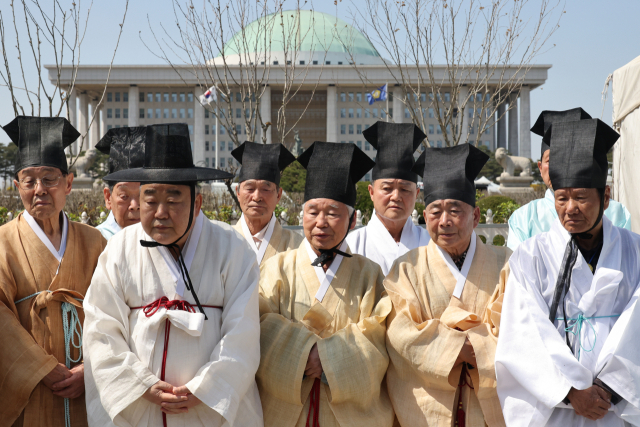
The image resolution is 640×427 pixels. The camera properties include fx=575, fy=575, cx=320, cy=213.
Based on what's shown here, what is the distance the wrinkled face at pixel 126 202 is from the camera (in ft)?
13.2

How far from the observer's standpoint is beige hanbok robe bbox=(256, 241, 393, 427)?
3.13 m

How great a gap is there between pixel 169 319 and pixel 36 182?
1276 mm

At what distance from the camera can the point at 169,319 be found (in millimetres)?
2896

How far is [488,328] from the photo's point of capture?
126 inches

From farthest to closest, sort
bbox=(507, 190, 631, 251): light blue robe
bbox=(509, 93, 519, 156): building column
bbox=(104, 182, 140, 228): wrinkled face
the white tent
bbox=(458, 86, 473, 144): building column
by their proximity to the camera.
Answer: bbox=(509, 93, 519, 156): building column → bbox=(458, 86, 473, 144): building column → the white tent → bbox=(507, 190, 631, 251): light blue robe → bbox=(104, 182, 140, 228): wrinkled face

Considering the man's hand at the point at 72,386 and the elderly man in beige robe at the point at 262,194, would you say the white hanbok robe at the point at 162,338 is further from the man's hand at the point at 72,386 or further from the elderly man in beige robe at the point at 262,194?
the elderly man in beige robe at the point at 262,194

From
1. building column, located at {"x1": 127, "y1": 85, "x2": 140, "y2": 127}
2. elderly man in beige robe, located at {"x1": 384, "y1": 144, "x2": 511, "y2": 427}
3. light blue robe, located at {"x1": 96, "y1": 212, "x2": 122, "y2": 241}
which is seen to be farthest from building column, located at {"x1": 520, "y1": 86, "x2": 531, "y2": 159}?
elderly man in beige robe, located at {"x1": 384, "y1": 144, "x2": 511, "y2": 427}

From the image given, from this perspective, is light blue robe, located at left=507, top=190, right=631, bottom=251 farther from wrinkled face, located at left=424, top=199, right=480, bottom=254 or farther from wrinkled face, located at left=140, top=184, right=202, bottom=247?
wrinkled face, located at left=140, top=184, right=202, bottom=247

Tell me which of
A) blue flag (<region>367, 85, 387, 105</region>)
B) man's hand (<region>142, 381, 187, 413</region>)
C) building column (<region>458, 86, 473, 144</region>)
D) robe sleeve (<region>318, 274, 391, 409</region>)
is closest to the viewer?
man's hand (<region>142, 381, 187, 413</region>)

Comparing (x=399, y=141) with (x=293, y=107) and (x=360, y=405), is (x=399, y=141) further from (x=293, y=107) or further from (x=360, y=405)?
(x=293, y=107)

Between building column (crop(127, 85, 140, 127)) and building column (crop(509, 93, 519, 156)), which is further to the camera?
building column (crop(509, 93, 519, 156))

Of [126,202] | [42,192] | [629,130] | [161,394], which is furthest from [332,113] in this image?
[161,394]

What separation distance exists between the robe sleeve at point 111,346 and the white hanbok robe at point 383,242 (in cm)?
194

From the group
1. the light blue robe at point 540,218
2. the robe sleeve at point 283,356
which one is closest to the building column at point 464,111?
the light blue robe at point 540,218
